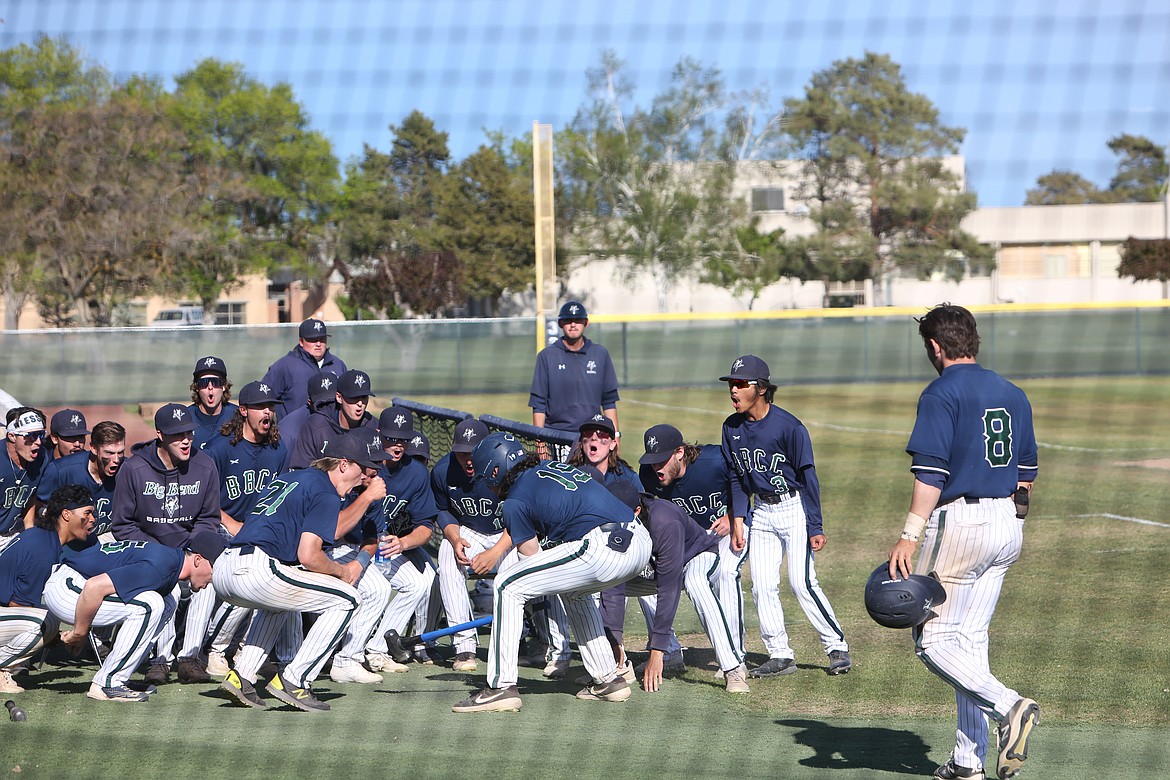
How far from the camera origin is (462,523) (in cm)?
695

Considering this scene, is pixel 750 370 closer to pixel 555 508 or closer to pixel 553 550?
pixel 555 508

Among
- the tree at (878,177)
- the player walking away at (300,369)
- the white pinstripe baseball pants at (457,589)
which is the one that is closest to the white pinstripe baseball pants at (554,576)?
the white pinstripe baseball pants at (457,589)

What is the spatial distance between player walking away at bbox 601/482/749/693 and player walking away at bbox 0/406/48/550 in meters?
2.90

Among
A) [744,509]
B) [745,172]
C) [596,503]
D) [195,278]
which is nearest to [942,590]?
[596,503]

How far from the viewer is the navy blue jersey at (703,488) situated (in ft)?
21.6

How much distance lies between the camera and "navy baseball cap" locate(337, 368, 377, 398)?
677cm

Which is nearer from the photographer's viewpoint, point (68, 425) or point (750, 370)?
point (750, 370)

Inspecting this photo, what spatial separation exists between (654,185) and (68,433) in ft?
92.2

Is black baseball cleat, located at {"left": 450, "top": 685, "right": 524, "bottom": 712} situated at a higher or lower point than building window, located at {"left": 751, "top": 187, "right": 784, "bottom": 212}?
lower

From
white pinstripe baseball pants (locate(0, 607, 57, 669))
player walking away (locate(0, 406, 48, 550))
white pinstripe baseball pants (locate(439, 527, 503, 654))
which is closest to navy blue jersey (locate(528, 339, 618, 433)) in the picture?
white pinstripe baseball pants (locate(439, 527, 503, 654))

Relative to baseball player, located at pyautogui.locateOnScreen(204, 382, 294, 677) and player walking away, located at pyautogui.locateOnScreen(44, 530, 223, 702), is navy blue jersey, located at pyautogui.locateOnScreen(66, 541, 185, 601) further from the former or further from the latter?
baseball player, located at pyautogui.locateOnScreen(204, 382, 294, 677)

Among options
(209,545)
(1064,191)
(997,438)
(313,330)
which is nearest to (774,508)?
(997,438)

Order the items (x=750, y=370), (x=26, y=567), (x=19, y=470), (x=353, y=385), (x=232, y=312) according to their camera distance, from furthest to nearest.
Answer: (x=232, y=312) < (x=353, y=385) < (x=19, y=470) < (x=750, y=370) < (x=26, y=567)

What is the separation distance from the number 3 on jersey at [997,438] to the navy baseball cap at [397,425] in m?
3.02
